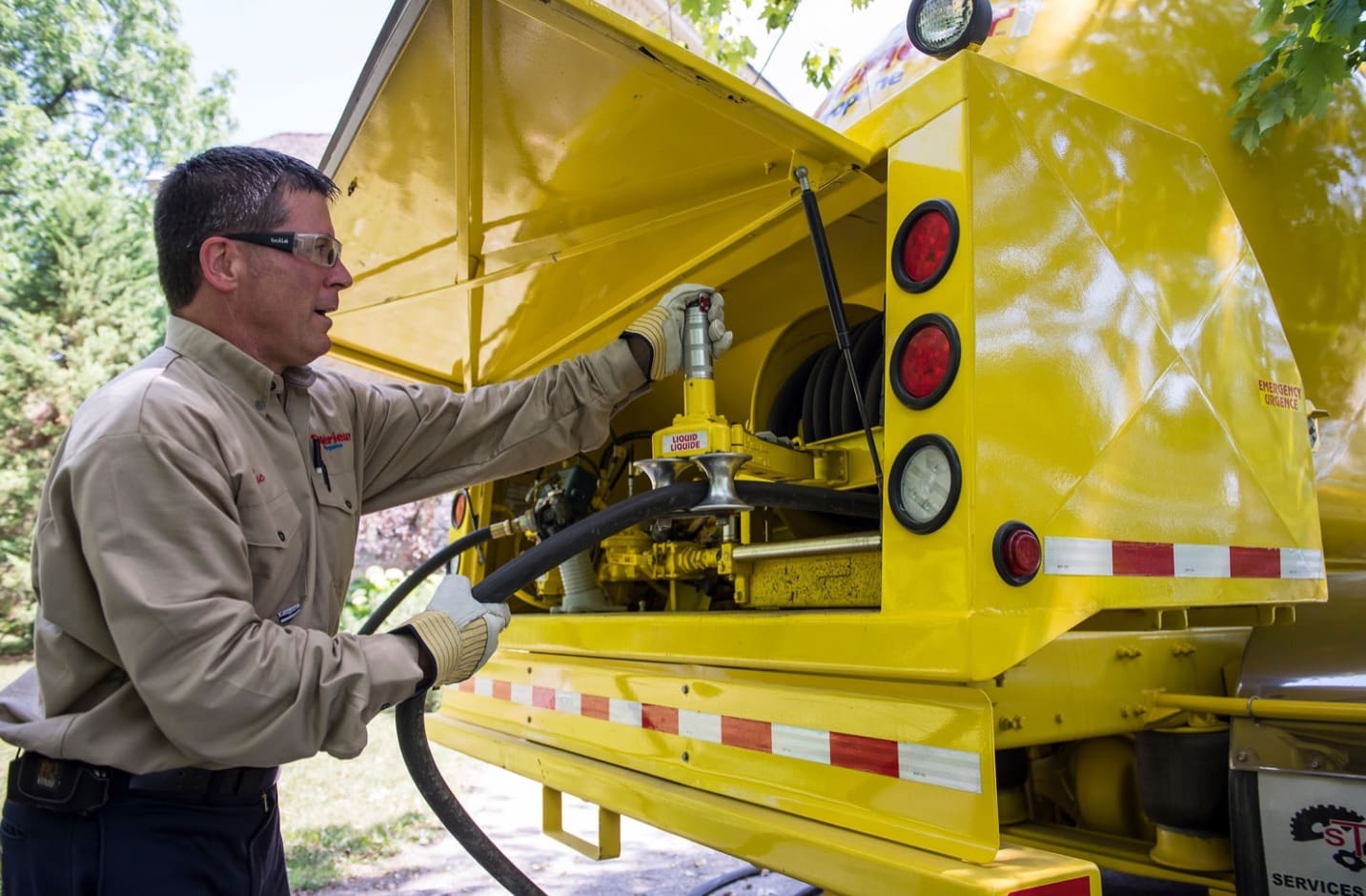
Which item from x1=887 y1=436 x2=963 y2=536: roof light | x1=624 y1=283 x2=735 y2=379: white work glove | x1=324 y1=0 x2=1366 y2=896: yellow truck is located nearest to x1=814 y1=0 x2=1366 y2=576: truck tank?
x1=324 y1=0 x2=1366 y2=896: yellow truck

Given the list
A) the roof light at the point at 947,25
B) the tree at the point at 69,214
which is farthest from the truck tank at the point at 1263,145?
the tree at the point at 69,214

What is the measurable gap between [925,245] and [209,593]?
4.18ft

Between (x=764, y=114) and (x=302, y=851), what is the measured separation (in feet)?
15.3

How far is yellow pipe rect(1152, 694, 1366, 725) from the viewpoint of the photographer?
5.53 feet

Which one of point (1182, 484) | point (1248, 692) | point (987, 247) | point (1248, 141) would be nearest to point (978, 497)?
point (987, 247)

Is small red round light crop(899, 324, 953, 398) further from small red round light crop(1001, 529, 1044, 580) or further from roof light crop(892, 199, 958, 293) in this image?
small red round light crop(1001, 529, 1044, 580)

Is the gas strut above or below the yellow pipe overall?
above

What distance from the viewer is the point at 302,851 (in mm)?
4887

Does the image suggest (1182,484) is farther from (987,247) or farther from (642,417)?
(642,417)

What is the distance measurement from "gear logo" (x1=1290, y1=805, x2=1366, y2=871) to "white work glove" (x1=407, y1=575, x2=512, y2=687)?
1482mm

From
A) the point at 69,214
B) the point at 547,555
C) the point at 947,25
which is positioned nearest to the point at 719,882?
the point at 547,555

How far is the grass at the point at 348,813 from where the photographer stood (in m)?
4.77

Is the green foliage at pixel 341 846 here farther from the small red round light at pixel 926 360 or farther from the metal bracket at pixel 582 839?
the small red round light at pixel 926 360

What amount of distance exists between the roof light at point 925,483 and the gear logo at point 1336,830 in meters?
0.90
